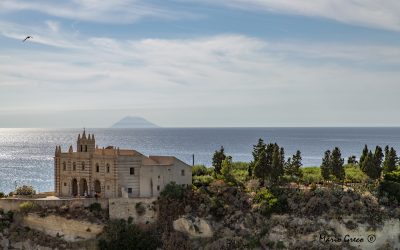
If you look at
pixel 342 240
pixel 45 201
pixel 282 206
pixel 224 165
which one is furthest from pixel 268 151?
pixel 45 201

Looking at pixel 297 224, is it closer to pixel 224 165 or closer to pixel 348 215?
pixel 348 215

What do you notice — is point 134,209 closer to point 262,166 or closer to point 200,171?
point 262,166

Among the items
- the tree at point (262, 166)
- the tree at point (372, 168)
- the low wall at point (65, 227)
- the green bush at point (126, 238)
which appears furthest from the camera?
the tree at point (372, 168)

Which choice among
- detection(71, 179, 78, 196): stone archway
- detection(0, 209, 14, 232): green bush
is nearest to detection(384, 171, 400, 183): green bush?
detection(71, 179, 78, 196): stone archway

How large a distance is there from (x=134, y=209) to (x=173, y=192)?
14.5 ft

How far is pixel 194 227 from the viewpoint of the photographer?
58.0 meters

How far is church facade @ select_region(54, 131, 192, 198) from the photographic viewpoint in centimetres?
6197

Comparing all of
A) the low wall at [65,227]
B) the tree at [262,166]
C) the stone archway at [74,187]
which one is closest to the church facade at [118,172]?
the stone archway at [74,187]

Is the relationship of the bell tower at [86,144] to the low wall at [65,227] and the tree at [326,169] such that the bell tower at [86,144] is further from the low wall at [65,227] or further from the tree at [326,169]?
the tree at [326,169]

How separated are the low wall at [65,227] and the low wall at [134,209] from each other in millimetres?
2389

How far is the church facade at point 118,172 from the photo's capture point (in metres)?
62.0

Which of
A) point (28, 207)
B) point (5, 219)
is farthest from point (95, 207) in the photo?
point (5, 219)

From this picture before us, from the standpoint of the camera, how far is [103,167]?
63.5 m

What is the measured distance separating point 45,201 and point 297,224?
86.9 ft
